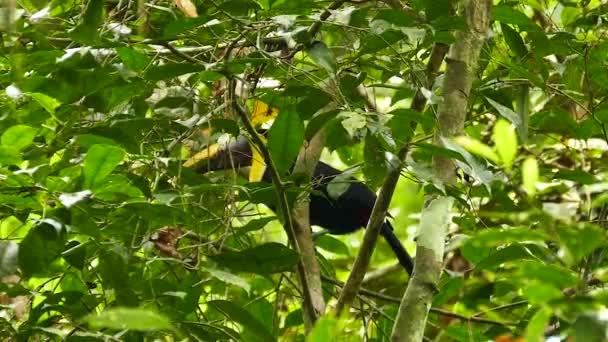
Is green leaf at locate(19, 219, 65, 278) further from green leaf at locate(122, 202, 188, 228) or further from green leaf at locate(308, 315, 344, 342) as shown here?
green leaf at locate(308, 315, 344, 342)

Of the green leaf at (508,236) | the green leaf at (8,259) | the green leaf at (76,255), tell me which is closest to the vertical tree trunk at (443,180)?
the green leaf at (76,255)

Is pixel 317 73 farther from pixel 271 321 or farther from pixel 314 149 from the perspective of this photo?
pixel 271 321

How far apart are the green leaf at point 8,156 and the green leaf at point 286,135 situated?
471 mm

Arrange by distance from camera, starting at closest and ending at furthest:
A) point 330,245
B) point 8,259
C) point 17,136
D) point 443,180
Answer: point 8,259
point 17,136
point 443,180
point 330,245

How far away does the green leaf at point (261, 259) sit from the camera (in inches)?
68.0

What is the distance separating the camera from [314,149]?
7.70 ft

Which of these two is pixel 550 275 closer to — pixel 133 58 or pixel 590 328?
pixel 590 328

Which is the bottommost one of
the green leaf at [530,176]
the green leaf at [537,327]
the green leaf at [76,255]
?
the green leaf at [76,255]

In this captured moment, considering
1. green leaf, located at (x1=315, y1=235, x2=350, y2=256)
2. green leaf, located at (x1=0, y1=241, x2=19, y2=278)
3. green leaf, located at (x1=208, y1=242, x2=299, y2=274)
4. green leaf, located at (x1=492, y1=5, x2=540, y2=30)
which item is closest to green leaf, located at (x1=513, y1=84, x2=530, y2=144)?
green leaf, located at (x1=492, y1=5, x2=540, y2=30)

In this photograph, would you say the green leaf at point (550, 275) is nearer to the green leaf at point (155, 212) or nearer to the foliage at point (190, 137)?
the foliage at point (190, 137)

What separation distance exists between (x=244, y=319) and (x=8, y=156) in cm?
51

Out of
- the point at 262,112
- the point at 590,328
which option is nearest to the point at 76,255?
the point at 262,112

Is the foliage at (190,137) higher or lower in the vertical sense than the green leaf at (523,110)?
lower

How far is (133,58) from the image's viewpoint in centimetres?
186
